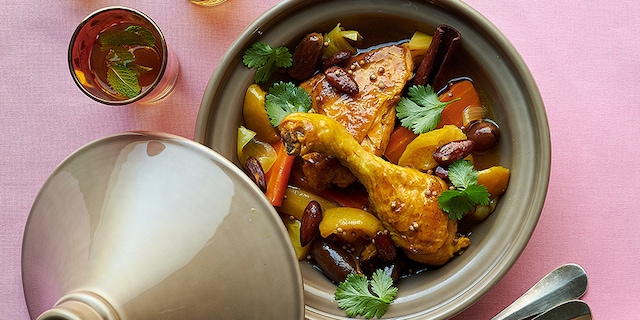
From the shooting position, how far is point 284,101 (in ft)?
4.91

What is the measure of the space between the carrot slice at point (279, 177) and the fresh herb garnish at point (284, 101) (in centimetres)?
8

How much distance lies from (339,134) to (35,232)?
1.93 ft

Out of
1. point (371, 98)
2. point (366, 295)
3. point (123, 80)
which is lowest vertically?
point (366, 295)

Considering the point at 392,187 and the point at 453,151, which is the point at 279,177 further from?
the point at 453,151

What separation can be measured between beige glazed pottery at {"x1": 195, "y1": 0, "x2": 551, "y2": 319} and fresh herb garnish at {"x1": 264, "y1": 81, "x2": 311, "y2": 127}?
0.20ft

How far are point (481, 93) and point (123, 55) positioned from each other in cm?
82

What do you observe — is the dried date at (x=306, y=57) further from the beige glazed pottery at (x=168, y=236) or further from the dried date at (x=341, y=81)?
the beige glazed pottery at (x=168, y=236)

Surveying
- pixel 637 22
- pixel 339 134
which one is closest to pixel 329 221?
pixel 339 134

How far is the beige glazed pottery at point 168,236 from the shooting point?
1.01 metres

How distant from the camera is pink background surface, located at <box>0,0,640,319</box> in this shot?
1.62 m

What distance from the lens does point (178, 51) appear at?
1645 millimetres

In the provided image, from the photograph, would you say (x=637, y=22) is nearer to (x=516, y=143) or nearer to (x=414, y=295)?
(x=516, y=143)

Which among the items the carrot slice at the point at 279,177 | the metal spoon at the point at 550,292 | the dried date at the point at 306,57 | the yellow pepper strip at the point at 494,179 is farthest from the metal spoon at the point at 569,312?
the dried date at the point at 306,57

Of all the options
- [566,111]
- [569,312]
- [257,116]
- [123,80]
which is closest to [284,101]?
[257,116]
